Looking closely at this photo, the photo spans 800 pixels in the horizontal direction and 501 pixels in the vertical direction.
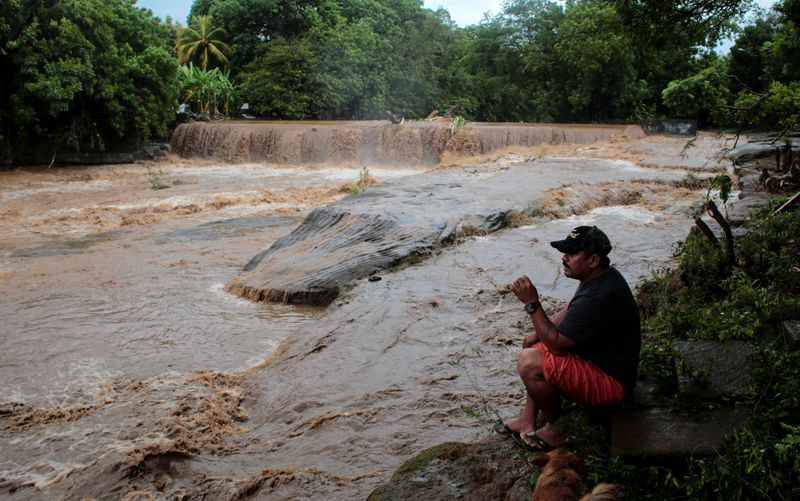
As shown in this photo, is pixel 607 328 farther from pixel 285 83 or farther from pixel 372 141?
pixel 285 83

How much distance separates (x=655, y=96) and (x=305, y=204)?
67.1 ft

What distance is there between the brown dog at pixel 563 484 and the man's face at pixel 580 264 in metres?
0.82

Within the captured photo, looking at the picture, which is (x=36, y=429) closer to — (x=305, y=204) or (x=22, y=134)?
(x=305, y=204)

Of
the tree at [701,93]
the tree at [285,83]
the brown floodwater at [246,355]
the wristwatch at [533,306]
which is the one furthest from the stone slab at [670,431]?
the tree at [285,83]

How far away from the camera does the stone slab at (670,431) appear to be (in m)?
2.79

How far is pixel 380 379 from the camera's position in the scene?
193 inches

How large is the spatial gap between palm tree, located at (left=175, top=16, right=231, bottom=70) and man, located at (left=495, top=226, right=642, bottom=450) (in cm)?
3077

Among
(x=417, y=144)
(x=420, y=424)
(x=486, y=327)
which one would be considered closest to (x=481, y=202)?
(x=486, y=327)

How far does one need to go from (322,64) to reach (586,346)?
26996 mm

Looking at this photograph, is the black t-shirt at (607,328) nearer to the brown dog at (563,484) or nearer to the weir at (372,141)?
the brown dog at (563,484)

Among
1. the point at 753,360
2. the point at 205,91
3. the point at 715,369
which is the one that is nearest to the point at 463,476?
the point at 715,369

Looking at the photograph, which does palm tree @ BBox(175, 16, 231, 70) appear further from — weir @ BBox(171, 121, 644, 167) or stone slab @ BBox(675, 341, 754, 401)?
stone slab @ BBox(675, 341, 754, 401)

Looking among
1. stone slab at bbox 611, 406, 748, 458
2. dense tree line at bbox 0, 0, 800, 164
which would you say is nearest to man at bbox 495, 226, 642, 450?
stone slab at bbox 611, 406, 748, 458

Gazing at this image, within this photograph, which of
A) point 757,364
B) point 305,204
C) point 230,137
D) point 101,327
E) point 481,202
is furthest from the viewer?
point 230,137
